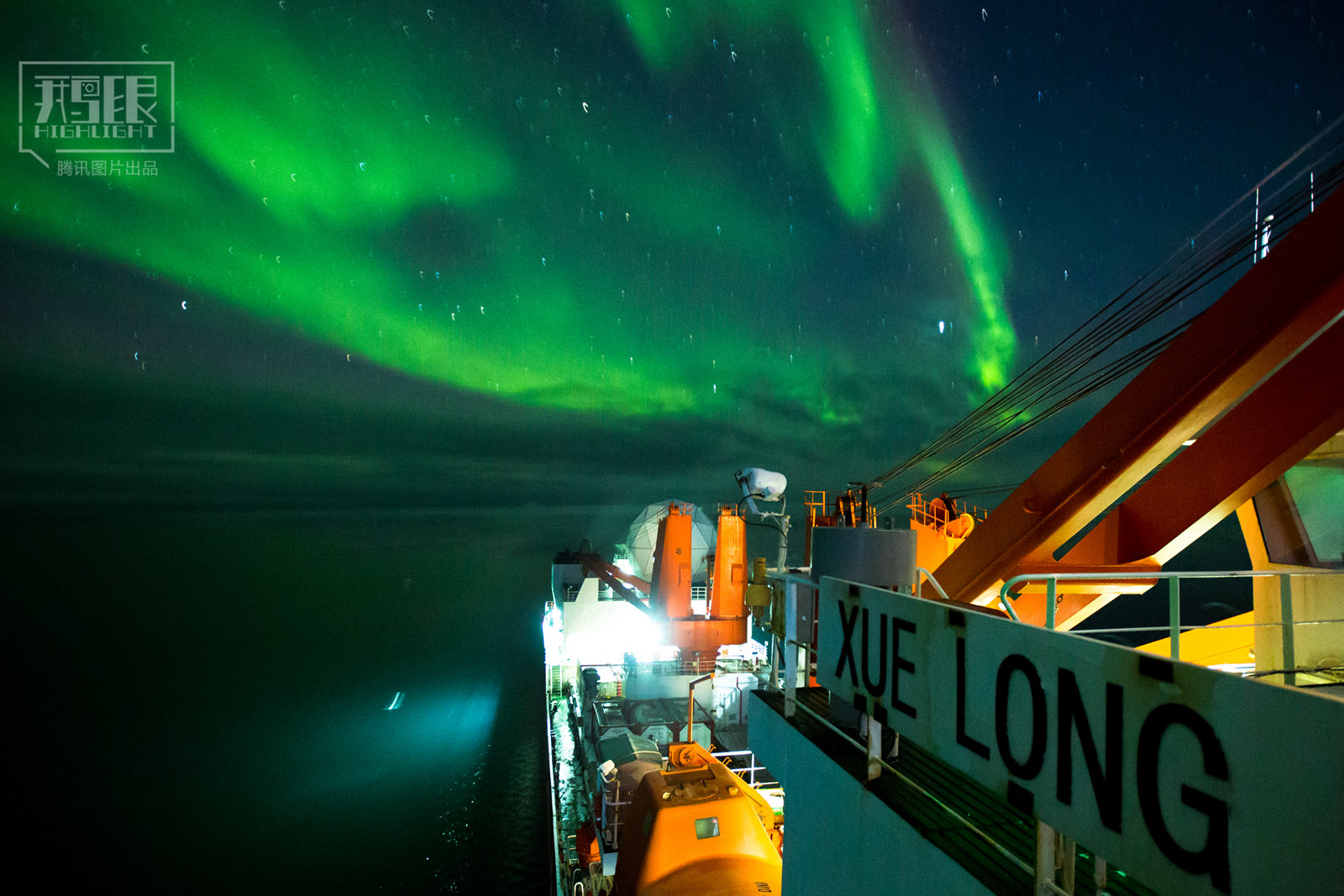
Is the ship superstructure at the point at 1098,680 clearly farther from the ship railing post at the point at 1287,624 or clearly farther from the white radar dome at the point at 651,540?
the white radar dome at the point at 651,540

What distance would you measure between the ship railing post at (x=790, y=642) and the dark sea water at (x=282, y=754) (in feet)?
66.0

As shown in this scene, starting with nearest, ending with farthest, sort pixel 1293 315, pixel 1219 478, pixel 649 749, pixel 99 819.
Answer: pixel 1293 315, pixel 1219 478, pixel 649 749, pixel 99 819

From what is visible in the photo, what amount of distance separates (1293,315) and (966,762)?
630cm

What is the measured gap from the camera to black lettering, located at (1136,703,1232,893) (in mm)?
2764

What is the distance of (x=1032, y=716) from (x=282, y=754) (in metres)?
39.8

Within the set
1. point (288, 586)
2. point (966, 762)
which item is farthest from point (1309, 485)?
point (288, 586)

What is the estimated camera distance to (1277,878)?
255 cm

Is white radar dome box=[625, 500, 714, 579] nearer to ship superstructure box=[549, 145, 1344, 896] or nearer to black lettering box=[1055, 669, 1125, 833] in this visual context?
ship superstructure box=[549, 145, 1344, 896]

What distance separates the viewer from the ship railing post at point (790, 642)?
264 inches

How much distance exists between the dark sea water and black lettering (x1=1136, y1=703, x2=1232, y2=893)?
23.9 metres

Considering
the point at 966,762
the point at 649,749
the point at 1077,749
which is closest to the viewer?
the point at 1077,749

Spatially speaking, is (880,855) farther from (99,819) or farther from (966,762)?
(99,819)

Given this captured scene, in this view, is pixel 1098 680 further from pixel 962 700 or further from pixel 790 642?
pixel 790 642

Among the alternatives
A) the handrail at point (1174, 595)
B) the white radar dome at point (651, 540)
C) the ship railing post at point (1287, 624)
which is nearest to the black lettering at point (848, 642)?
the handrail at point (1174, 595)
